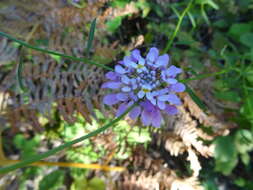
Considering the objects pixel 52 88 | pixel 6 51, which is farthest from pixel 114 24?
pixel 6 51

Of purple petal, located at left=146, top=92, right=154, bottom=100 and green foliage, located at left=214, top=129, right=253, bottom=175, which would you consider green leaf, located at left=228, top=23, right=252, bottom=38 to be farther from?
purple petal, located at left=146, top=92, right=154, bottom=100

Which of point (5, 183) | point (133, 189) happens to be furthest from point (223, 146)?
point (5, 183)

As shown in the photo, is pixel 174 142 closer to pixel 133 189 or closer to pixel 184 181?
pixel 184 181

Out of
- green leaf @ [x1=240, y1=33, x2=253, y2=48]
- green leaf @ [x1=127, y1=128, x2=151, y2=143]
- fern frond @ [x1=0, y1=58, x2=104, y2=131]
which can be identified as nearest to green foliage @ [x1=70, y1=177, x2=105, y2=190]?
green leaf @ [x1=127, y1=128, x2=151, y2=143]

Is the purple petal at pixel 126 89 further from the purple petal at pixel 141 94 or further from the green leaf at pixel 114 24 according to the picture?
the green leaf at pixel 114 24

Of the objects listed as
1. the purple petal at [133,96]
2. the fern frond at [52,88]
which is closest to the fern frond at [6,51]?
the fern frond at [52,88]

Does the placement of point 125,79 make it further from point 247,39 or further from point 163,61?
point 247,39
